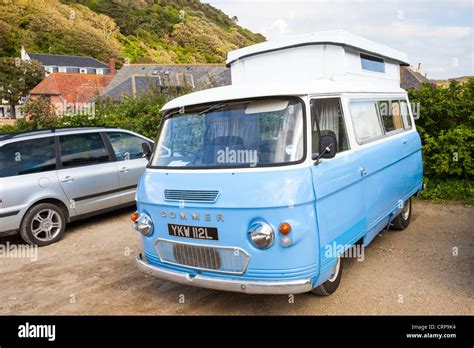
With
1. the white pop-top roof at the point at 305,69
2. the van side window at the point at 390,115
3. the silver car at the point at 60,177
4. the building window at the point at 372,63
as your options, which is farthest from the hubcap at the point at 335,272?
the silver car at the point at 60,177

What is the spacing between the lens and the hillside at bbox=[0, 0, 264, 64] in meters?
87.4

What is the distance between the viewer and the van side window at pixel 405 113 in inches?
261

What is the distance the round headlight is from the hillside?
8233 cm

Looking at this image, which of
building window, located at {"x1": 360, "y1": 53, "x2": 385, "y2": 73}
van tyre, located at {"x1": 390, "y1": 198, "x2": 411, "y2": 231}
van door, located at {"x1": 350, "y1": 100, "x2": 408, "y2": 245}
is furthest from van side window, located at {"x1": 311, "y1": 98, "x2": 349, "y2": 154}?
van tyre, located at {"x1": 390, "y1": 198, "x2": 411, "y2": 231}

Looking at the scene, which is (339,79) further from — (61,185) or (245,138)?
(61,185)

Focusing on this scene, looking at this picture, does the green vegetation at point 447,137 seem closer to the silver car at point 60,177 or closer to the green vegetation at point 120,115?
the silver car at point 60,177

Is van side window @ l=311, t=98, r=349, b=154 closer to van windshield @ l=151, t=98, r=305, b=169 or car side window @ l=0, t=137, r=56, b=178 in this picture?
van windshield @ l=151, t=98, r=305, b=169

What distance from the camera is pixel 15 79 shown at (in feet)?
225

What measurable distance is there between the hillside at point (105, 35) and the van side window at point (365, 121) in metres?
80.3

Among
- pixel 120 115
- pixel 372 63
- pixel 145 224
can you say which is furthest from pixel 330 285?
pixel 120 115
